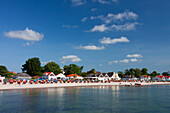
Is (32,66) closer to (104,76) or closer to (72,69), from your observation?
(72,69)

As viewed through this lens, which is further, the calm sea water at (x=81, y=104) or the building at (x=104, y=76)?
the building at (x=104, y=76)

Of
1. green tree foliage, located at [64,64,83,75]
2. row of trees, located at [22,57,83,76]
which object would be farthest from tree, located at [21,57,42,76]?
green tree foliage, located at [64,64,83,75]

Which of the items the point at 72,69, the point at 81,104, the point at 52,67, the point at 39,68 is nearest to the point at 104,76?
the point at 72,69

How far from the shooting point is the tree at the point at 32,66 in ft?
418

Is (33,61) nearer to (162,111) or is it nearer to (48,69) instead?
(48,69)

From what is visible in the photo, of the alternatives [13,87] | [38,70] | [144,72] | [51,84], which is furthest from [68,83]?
[144,72]

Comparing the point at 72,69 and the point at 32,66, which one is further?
the point at 72,69

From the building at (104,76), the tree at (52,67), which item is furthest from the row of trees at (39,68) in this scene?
the building at (104,76)

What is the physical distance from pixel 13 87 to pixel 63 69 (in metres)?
90.0

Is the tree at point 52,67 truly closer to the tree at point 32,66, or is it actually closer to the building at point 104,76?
the tree at point 32,66

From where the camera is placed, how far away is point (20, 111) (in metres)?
24.0

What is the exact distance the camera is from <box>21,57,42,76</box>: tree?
12733 centimetres

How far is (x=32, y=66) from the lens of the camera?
420 ft

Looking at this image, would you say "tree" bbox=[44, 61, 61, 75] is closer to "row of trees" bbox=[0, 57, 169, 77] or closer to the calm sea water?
"row of trees" bbox=[0, 57, 169, 77]
